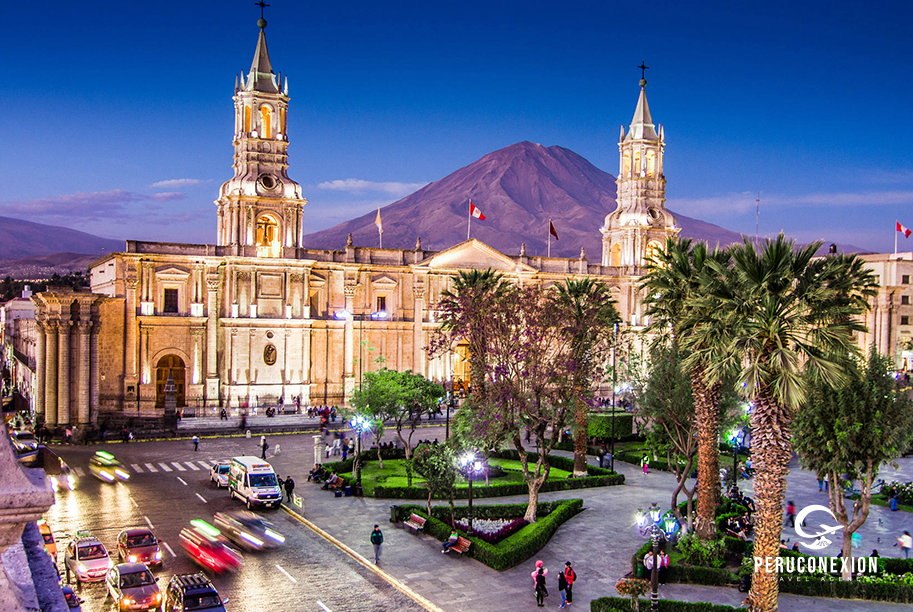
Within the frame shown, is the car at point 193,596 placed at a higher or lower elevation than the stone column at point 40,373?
lower

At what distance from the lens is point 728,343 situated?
803 inches

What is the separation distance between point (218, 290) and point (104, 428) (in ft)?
45.5

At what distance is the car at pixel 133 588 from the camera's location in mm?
20406

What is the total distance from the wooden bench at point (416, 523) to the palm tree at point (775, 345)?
13.3 m

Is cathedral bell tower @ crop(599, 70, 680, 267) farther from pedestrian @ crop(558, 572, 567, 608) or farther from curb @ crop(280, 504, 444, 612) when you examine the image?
pedestrian @ crop(558, 572, 567, 608)

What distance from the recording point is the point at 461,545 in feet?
88.2

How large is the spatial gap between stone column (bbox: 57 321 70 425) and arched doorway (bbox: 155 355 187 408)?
828 centimetres

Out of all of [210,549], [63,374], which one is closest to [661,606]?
[210,549]

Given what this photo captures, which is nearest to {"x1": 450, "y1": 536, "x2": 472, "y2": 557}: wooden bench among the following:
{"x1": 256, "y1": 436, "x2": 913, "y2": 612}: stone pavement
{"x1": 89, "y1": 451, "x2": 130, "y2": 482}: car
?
{"x1": 256, "y1": 436, "x2": 913, "y2": 612}: stone pavement

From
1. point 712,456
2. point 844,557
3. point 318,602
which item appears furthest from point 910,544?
point 318,602

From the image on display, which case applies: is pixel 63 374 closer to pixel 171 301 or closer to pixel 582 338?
pixel 171 301

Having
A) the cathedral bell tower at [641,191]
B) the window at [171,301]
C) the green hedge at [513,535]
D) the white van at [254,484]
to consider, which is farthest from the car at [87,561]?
the cathedral bell tower at [641,191]

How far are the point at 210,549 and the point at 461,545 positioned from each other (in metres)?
8.86

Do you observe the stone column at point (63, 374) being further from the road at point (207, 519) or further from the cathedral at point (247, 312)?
the road at point (207, 519)
